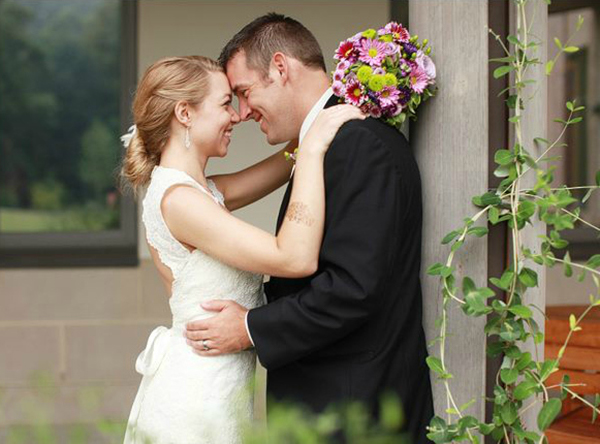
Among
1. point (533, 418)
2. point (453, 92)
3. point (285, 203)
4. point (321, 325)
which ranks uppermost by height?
point (453, 92)

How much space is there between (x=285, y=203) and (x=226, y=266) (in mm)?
225

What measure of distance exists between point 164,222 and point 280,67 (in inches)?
19.6

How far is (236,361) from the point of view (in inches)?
96.5

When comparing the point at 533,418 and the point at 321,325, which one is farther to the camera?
the point at 533,418

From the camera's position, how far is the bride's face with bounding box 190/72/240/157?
2475mm

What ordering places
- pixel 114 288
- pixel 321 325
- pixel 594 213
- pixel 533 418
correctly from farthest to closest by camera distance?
pixel 594 213
pixel 114 288
pixel 533 418
pixel 321 325

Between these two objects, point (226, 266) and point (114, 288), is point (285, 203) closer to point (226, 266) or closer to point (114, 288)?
point (226, 266)

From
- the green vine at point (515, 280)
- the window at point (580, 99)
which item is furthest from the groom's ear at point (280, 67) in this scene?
the window at point (580, 99)

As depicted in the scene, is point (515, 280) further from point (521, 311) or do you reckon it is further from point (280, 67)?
point (280, 67)

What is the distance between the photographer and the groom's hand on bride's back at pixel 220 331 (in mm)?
2348

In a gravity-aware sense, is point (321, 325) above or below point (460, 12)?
below

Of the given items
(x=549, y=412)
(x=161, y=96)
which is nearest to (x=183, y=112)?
(x=161, y=96)

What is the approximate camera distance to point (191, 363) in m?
2.43

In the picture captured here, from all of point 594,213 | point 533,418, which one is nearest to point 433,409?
point 533,418
